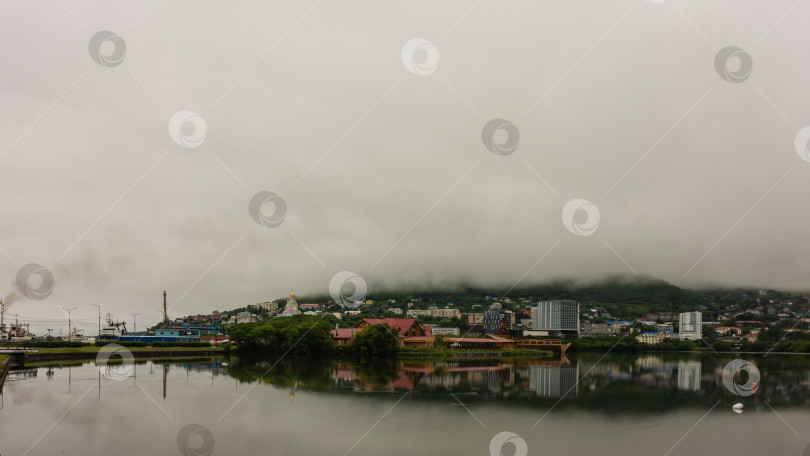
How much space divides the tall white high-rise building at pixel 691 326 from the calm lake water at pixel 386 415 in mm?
103844

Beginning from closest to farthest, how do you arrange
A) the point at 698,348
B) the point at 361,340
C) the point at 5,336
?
the point at 361,340
the point at 5,336
the point at 698,348

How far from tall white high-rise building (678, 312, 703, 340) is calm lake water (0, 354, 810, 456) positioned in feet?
341

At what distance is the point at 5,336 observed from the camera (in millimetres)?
75750

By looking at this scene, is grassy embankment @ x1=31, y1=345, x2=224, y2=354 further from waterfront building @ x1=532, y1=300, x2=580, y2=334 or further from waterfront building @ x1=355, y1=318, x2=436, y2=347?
waterfront building @ x1=532, y1=300, x2=580, y2=334

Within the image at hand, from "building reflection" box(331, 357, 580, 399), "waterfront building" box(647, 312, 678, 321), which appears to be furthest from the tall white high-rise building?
"building reflection" box(331, 357, 580, 399)

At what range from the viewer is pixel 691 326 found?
141750 mm

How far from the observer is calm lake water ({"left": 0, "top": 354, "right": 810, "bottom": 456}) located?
18250 mm

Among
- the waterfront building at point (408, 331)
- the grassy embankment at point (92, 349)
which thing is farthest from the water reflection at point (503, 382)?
the waterfront building at point (408, 331)

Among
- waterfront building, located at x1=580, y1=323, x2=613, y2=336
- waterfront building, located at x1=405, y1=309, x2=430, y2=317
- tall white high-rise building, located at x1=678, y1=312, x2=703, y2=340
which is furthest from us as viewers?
waterfront building, located at x1=405, y1=309, x2=430, y2=317

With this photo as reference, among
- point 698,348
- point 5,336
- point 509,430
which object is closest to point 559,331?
point 698,348

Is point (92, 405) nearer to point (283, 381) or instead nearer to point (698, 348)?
point (283, 381)

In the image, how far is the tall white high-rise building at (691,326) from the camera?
133300 mm

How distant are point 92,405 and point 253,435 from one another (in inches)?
409

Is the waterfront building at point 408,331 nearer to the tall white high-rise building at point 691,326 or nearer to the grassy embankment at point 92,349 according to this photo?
the grassy embankment at point 92,349
